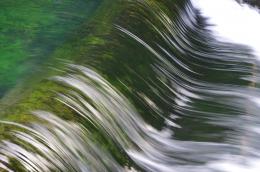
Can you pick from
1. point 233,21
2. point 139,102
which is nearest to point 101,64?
point 139,102

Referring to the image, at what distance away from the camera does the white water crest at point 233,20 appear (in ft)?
29.5

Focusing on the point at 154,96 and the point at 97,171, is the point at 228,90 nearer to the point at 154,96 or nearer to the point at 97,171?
the point at 154,96

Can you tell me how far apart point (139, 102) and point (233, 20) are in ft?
15.6

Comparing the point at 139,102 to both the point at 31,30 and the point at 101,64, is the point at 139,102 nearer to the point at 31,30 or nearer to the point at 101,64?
the point at 101,64

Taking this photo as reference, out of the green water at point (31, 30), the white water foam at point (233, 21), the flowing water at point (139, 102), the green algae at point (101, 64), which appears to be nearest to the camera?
the flowing water at point (139, 102)

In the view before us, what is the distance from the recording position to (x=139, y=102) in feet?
18.9

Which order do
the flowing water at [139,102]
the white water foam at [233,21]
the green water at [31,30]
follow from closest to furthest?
the flowing water at [139,102]
the green water at [31,30]
the white water foam at [233,21]

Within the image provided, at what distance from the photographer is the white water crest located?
29.5 ft

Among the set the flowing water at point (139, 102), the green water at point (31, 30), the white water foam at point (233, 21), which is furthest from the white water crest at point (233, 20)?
the green water at point (31, 30)

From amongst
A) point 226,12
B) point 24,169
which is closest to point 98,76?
point 24,169

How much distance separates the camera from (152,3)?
25.8ft

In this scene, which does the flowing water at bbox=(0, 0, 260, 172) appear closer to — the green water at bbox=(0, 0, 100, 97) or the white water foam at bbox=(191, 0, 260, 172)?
the green water at bbox=(0, 0, 100, 97)

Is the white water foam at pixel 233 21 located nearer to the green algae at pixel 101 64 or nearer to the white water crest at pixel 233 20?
the white water crest at pixel 233 20

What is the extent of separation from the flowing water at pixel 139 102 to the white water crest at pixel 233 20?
1.15 feet
